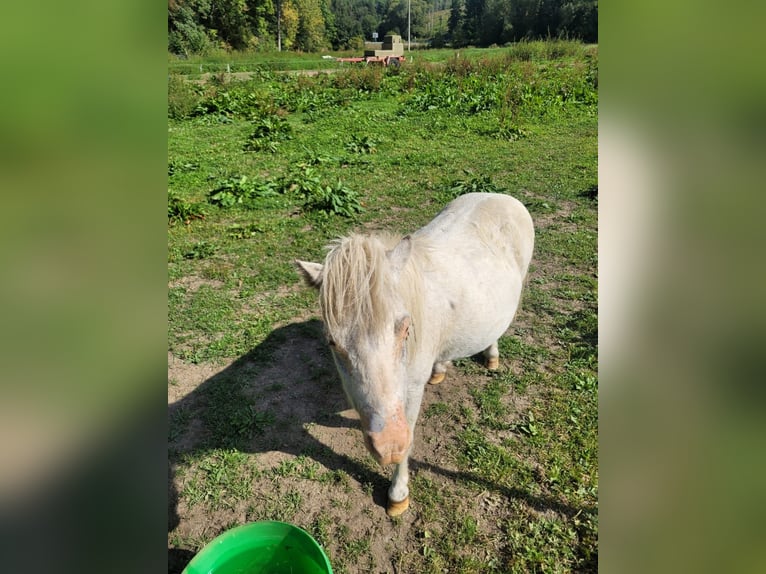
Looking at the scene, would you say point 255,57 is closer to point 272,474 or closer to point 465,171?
point 465,171

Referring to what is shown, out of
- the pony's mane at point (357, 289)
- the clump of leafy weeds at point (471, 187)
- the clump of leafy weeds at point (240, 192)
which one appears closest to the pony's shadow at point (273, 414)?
the pony's mane at point (357, 289)

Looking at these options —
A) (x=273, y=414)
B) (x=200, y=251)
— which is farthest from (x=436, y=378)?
(x=200, y=251)

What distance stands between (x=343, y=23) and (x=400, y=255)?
172 feet

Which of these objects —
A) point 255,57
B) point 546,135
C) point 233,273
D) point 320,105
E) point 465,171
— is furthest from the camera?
point 255,57

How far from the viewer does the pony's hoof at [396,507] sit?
2824mm

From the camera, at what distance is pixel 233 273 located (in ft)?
18.3

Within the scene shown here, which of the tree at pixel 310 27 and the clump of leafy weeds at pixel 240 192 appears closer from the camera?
the clump of leafy weeds at pixel 240 192

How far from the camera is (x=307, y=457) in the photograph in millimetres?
3252

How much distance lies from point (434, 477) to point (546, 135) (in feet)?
36.3

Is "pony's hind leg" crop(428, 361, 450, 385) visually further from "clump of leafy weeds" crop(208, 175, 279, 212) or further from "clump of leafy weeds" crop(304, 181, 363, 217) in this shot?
"clump of leafy weeds" crop(208, 175, 279, 212)

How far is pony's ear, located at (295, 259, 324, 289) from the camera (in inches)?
85.8

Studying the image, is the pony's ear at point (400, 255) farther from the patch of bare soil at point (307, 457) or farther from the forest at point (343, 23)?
the forest at point (343, 23)

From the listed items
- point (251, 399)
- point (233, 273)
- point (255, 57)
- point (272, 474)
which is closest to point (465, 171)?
point (233, 273)

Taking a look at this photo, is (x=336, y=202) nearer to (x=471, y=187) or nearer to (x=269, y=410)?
(x=471, y=187)
